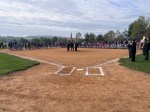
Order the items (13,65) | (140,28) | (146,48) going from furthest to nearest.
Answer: (140,28), (146,48), (13,65)

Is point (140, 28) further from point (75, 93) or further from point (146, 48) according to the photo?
point (75, 93)

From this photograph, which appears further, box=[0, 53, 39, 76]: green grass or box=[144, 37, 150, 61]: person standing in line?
box=[144, 37, 150, 61]: person standing in line

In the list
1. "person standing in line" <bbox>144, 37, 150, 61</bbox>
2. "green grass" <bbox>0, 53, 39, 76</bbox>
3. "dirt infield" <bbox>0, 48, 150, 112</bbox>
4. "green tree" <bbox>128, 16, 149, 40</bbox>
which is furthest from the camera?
"green tree" <bbox>128, 16, 149, 40</bbox>

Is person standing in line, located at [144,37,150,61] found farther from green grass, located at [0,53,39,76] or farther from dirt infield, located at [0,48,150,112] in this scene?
green grass, located at [0,53,39,76]

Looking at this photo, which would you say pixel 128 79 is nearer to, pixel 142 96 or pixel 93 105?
pixel 142 96

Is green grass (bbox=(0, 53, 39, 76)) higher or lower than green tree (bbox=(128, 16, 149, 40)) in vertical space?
lower

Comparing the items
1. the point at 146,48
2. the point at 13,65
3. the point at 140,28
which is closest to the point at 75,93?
the point at 13,65


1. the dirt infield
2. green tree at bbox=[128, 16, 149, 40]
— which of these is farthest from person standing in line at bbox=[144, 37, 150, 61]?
green tree at bbox=[128, 16, 149, 40]

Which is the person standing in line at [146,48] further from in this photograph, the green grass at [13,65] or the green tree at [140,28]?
the green tree at [140,28]

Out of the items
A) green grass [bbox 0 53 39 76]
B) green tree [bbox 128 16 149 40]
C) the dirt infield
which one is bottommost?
the dirt infield

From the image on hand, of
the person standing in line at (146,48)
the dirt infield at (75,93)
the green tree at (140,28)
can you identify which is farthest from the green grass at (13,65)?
the green tree at (140,28)

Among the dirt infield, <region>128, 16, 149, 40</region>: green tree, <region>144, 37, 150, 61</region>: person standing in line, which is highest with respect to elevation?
<region>128, 16, 149, 40</region>: green tree

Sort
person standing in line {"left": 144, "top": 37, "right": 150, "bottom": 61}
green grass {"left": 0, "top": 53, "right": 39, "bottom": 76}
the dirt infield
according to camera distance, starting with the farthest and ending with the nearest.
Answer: person standing in line {"left": 144, "top": 37, "right": 150, "bottom": 61} < green grass {"left": 0, "top": 53, "right": 39, "bottom": 76} < the dirt infield

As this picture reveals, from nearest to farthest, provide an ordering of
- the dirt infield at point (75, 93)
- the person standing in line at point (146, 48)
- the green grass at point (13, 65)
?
the dirt infield at point (75, 93) < the green grass at point (13, 65) < the person standing in line at point (146, 48)
